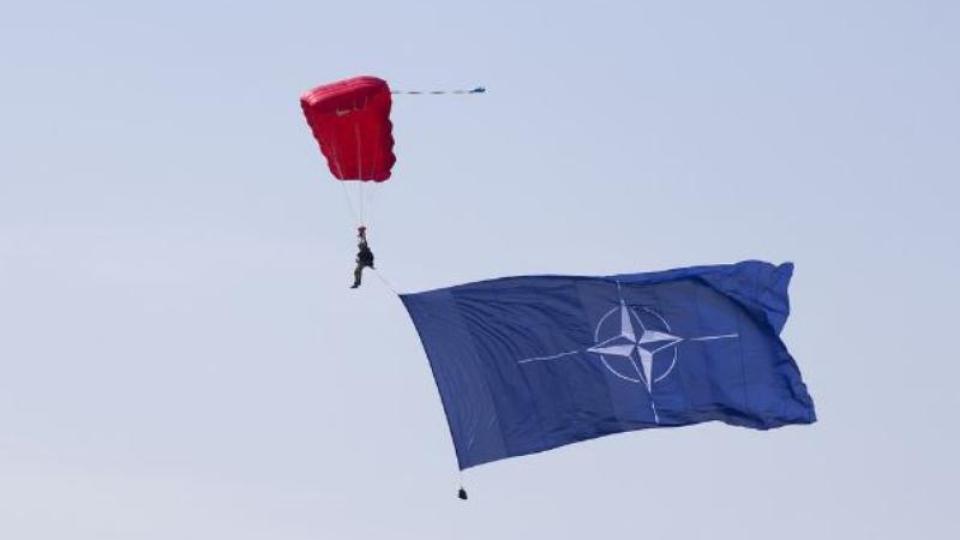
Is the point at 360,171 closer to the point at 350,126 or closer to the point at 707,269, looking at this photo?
the point at 350,126

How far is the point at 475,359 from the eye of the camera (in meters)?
46.6

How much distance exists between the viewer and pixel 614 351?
157 ft

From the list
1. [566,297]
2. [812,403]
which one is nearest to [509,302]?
[566,297]

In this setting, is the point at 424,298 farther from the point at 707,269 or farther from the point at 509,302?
the point at 707,269

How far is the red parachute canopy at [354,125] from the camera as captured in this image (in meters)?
47.8

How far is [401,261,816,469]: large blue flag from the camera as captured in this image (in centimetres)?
4653

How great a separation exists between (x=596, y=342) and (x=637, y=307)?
34.8 inches

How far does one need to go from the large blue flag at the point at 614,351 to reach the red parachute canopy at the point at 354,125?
2838 mm

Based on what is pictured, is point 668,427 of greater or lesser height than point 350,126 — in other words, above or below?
below

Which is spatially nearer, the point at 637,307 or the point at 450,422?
the point at 450,422

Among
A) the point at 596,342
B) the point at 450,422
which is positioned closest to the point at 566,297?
the point at 596,342

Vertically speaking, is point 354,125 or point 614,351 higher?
point 354,125

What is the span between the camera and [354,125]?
48188 mm

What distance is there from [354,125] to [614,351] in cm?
517
